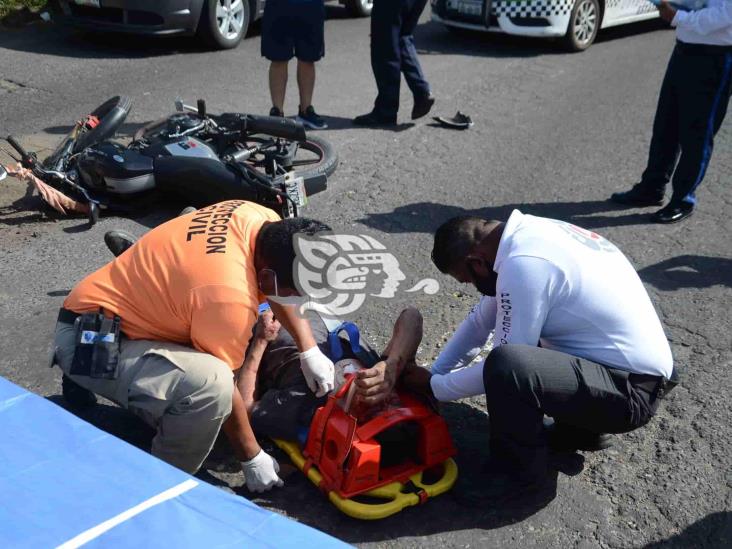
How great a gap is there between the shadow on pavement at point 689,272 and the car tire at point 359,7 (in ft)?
22.8

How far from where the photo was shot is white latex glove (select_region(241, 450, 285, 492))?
310cm

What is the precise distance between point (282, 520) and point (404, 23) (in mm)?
5403

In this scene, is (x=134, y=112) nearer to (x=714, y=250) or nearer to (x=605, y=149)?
(x=605, y=149)

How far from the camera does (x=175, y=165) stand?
5.12 metres

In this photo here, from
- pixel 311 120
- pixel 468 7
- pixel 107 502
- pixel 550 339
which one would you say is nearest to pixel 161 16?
pixel 311 120

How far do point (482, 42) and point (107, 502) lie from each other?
8.68m

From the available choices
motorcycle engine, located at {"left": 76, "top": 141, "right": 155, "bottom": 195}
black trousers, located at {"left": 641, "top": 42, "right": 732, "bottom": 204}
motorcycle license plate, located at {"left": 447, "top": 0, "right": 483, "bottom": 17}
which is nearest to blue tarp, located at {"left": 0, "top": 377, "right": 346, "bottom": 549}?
motorcycle engine, located at {"left": 76, "top": 141, "right": 155, "bottom": 195}

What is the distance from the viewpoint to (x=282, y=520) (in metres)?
2.29

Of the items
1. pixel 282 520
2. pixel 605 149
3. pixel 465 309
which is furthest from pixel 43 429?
pixel 605 149

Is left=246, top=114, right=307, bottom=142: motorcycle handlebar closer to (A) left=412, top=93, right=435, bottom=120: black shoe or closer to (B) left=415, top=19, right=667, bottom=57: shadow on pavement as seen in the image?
(A) left=412, top=93, right=435, bottom=120: black shoe

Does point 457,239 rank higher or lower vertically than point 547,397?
higher

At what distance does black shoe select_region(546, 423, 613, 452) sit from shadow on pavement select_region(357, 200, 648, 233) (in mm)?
2209

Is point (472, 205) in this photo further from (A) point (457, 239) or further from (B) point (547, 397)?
(B) point (547, 397)

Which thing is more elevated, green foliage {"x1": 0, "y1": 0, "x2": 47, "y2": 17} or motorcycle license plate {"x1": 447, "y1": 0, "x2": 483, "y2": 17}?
motorcycle license plate {"x1": 447, "y1": 0, "x2": 483, "y2": 17}
